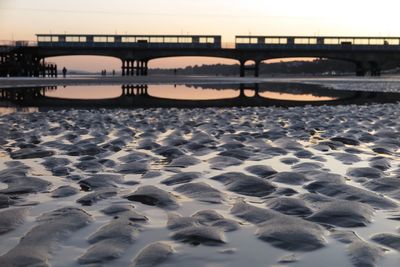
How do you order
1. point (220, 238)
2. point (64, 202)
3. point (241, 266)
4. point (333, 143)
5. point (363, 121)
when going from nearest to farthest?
point (241, 266)
point (220, 238)
point (64, 202)
point (333, 143)
point (363, 121)

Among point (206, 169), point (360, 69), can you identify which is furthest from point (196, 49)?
point (206, 169)

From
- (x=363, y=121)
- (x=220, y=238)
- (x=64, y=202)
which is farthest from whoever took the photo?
(x=363, y=121)

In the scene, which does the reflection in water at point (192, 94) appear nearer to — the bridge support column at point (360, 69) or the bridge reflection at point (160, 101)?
the bridge reflection at point (160, 101)

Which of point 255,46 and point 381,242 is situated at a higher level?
point 255,46

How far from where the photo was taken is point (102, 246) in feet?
10.7

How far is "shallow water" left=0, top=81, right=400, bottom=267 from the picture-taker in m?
3.22

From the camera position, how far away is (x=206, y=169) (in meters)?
6.23

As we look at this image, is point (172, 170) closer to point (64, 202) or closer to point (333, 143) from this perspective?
point (64, 202)

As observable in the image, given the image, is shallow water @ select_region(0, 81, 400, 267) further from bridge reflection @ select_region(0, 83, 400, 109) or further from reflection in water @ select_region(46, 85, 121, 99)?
reflection in water @ select_region(46, 85, 121, 99)

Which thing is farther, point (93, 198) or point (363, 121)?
point (363, 121)

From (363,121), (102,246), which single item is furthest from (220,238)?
(363,121)

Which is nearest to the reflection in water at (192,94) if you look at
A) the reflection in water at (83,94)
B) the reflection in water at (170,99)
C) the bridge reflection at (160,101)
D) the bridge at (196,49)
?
the reflection in water at (170,99)

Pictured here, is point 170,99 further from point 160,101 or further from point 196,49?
point 196,49

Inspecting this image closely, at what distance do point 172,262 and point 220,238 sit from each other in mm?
598
